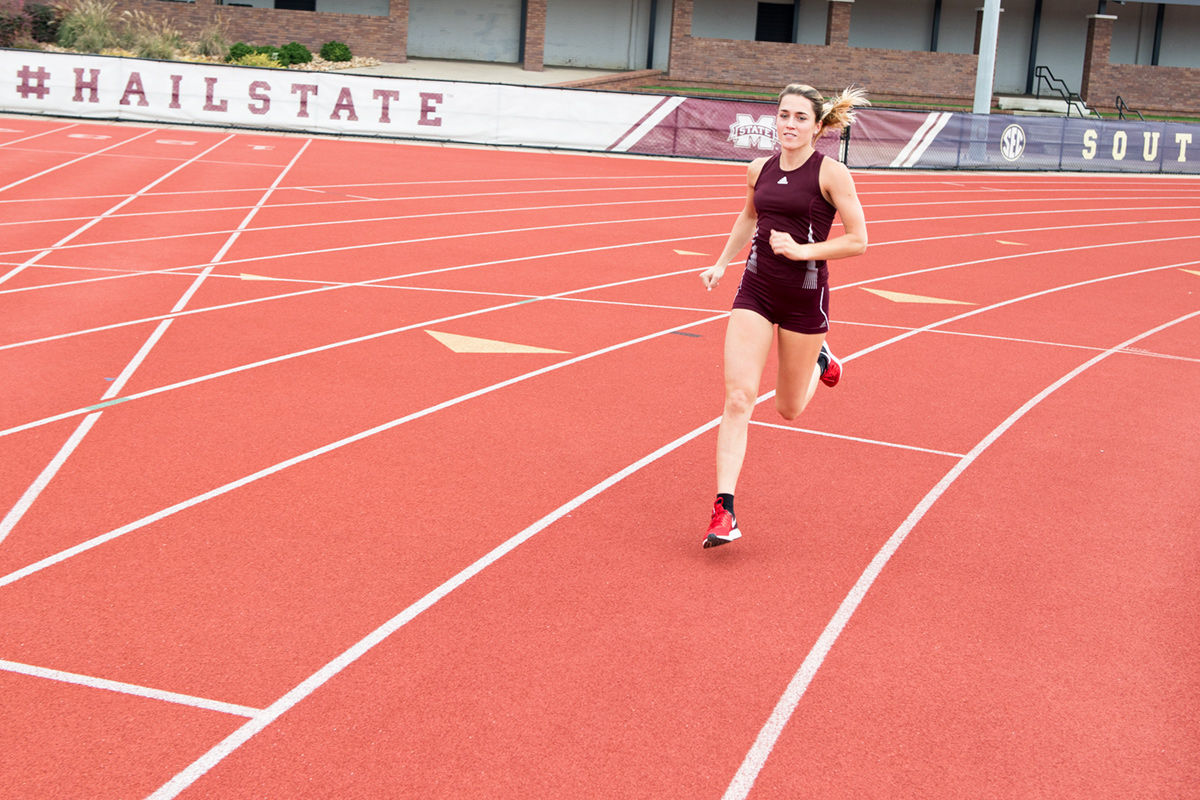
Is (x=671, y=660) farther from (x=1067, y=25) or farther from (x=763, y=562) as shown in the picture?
(x=1067, y=25)

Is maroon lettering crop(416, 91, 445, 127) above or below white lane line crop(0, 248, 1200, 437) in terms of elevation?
above

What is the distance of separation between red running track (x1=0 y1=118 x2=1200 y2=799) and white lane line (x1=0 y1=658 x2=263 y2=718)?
0.05 ft

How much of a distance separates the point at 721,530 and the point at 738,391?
609 mm

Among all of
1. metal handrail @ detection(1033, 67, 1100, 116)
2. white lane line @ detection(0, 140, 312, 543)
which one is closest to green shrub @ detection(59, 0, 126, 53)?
white lane line @ detection(0, 140, 312, 543)

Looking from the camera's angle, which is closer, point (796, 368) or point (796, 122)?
point (796, 122)

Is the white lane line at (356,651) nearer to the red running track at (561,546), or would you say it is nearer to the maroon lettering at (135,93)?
the red running track at (561,546)

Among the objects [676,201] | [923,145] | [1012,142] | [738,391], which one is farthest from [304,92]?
[738,391]

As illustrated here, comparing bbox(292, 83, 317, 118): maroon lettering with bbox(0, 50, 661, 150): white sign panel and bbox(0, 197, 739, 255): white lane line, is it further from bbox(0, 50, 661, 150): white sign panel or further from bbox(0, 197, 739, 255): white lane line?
bbox(0, 197, 739, 255): white lane line

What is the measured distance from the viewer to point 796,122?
192 inches

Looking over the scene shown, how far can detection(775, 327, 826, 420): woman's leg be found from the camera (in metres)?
5.26

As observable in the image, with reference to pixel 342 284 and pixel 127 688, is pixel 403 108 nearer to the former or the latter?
pixel 342 284

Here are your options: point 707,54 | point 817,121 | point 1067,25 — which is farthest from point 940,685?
point 1067,25

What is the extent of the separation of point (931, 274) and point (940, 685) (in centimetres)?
1020

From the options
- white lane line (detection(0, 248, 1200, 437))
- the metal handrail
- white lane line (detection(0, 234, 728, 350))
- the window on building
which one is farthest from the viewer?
the window on building
